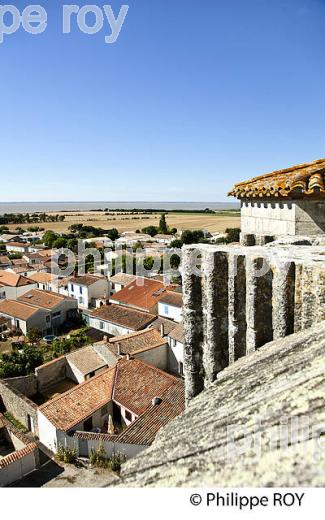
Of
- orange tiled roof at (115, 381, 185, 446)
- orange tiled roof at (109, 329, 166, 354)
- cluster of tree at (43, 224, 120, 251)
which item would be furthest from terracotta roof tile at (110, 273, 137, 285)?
cluster of tree at (43, 224, 120, 251)

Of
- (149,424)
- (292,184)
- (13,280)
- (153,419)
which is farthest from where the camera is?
(13,280)

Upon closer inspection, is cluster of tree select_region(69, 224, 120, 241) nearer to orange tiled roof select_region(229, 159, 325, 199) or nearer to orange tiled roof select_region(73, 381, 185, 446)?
orange tiled roof select_region(73, 381, 185, 446)

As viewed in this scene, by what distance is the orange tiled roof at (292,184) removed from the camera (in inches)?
249

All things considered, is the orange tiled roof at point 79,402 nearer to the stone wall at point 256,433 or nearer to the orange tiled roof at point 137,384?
the orange tiled roof at point 137,384

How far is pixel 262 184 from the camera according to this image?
7.41m

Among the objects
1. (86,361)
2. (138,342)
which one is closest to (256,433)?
(86,361)

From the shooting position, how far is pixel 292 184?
21.1 feet

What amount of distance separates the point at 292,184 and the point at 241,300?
2.56m

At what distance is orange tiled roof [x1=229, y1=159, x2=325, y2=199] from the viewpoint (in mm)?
→ 6312

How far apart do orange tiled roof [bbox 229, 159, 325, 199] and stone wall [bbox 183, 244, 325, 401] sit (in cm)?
141

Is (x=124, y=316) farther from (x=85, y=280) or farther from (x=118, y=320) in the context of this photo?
(x=85, y=280)

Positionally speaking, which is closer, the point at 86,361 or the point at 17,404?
the point at 17,404

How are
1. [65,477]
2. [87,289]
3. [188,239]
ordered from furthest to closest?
[188,239], [87,289], [65,477]
